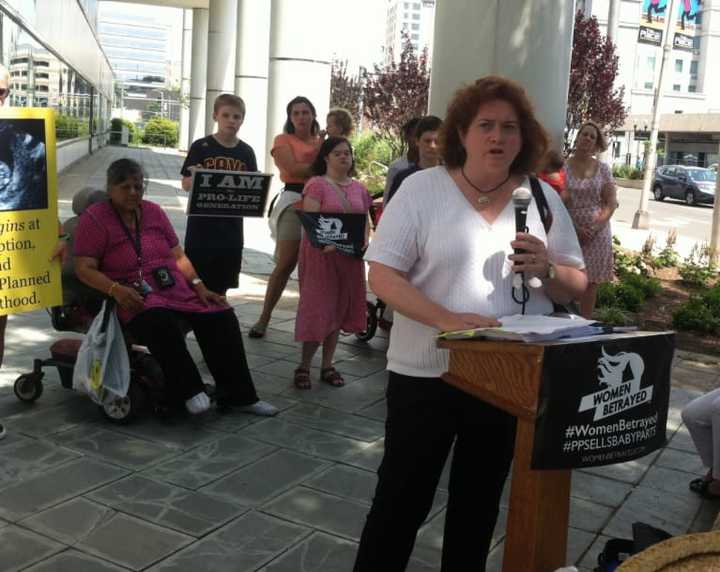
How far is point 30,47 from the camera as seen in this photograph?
1758cm

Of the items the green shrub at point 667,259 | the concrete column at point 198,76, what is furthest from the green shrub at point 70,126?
the green shrub at point 667,259

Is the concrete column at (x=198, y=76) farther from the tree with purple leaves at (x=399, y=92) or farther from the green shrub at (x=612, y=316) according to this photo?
the green shrub at (x=612, y=316)

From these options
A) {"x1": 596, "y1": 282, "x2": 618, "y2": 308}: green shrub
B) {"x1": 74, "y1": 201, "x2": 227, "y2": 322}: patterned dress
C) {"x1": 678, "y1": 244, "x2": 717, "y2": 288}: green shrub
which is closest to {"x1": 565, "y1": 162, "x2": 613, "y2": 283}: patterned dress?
{"x1": 596, "y1": 282, "x2": 618, "y2": 308}: green shrub

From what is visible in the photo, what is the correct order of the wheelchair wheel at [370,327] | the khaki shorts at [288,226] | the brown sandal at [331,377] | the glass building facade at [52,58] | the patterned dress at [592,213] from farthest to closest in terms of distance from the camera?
the glass building facade at [52,58]
the wheelchair wheel at [370,327]
the patterned dress at [592,213]
the khaki shorts at [288,226]
the brown sandal at [331,377]

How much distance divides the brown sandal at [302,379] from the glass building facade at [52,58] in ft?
19.9

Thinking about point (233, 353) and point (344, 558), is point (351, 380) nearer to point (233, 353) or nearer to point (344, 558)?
point (233, 353)

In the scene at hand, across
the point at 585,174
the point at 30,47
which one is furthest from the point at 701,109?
the point at 585,174

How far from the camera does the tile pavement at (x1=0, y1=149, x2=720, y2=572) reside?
3.83 m

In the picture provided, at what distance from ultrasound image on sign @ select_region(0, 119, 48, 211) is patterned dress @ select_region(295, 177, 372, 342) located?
1933mm

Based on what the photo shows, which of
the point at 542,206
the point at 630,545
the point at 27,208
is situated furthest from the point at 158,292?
the point at 630,545

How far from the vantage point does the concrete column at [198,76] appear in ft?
130

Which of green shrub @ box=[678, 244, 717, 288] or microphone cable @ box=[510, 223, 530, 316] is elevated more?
microphone cable @ box=[510, 223, 530, 316]

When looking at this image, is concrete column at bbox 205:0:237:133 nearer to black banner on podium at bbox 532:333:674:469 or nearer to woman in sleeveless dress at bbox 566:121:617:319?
woman in sleeveless dress at bbox 566:121:617:319

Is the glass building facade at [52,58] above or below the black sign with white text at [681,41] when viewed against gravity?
below
